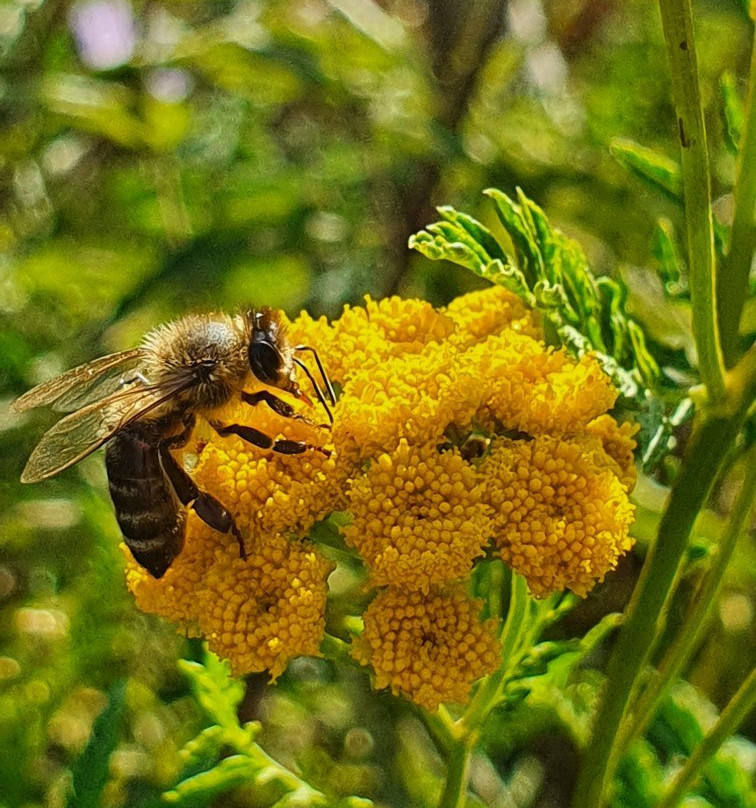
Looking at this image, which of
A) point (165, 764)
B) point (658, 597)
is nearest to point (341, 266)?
point (165, 764)

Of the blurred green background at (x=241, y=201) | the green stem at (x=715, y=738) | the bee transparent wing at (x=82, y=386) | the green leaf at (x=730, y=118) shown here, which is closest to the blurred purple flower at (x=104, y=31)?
the blurred green background at (x=241, y=201)

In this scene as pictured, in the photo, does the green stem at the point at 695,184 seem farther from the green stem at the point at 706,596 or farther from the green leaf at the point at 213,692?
the green leaf at the point at 213,692

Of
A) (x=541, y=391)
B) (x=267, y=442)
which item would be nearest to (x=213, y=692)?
(x=267, y=442)

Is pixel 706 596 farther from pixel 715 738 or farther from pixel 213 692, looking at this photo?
pixel 213 692

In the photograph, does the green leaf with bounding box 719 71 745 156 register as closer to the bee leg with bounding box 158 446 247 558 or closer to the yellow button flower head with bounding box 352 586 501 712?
the yellow button flower head with bounding box 352 586 501 712

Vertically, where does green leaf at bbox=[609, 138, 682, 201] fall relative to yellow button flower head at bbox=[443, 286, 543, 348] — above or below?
above

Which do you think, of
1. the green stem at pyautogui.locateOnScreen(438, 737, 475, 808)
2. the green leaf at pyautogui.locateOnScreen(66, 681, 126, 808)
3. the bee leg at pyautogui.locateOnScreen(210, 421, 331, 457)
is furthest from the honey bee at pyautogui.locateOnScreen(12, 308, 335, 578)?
the green stem at pyautogui.locateOnScreen(438, 737, 475, 808)
